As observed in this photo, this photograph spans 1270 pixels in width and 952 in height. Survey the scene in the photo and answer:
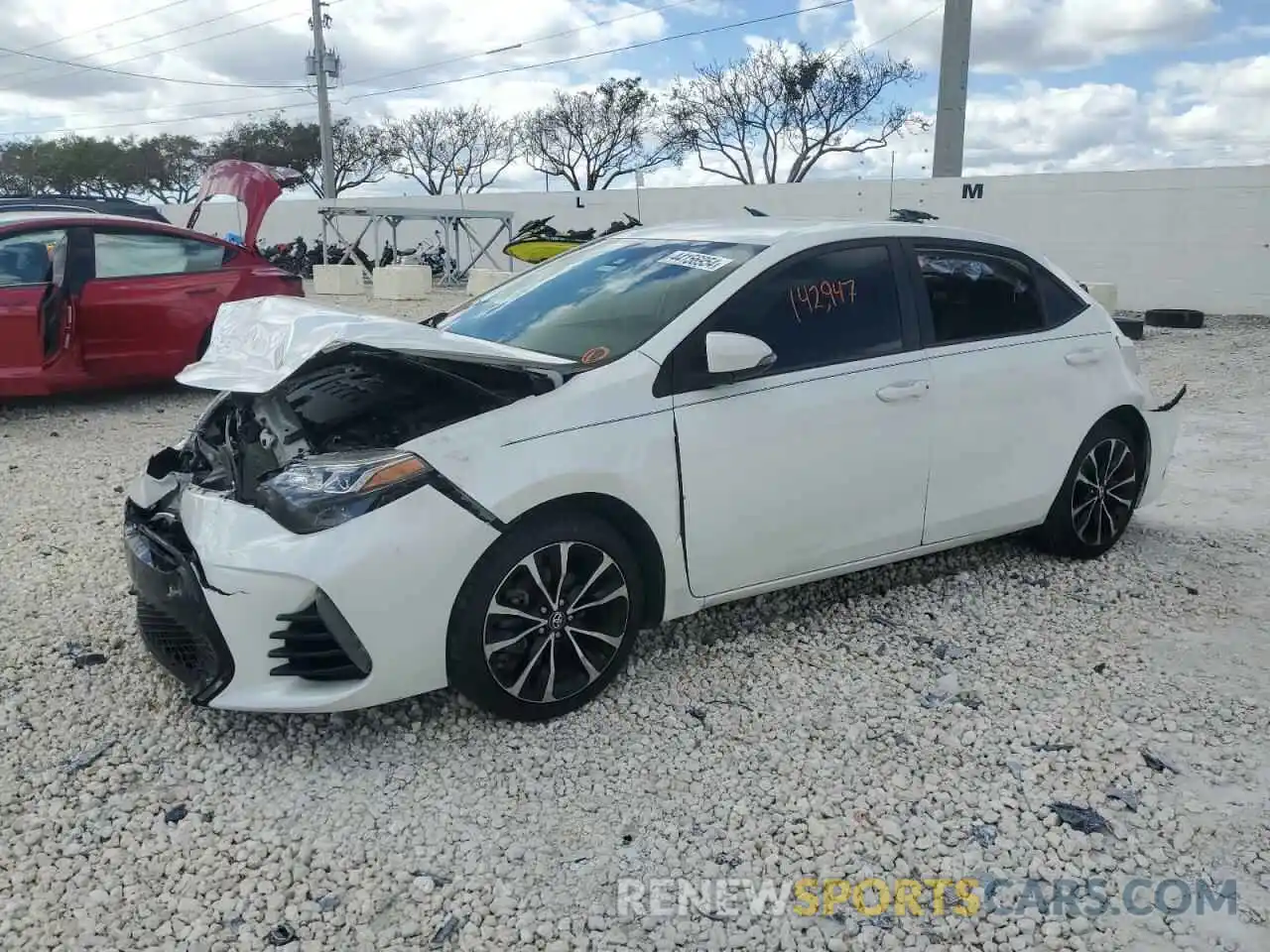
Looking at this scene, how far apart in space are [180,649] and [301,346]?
989 millimetres

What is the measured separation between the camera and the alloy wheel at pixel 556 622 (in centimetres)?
305

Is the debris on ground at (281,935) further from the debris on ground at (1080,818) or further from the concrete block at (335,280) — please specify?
the concrete block at (335,280)

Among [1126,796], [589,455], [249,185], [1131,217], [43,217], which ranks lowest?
[1126,796]

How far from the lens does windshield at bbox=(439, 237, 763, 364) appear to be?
3555mm

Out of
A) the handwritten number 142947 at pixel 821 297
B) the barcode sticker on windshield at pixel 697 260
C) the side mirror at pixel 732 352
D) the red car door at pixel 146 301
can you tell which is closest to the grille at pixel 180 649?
the side mirror at pixel 732 352

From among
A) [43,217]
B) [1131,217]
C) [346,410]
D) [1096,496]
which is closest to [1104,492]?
[1096,496]

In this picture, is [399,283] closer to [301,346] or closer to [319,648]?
[301,346]

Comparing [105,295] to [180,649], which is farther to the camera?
[105,295]

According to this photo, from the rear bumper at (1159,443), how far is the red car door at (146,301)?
6715 millimetres

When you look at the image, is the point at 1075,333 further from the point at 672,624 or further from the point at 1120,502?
the point at 672,624

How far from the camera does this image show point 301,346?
3105 mm

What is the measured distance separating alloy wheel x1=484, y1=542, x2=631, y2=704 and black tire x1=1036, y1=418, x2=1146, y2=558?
92.7 inches

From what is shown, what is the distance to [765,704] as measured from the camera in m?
3.40

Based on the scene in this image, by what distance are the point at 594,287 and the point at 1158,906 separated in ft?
8.87
